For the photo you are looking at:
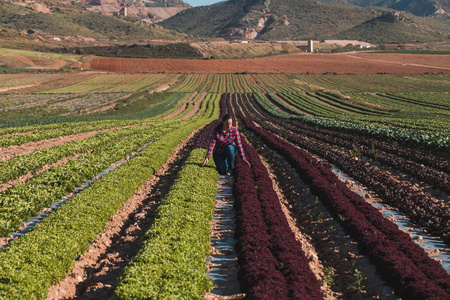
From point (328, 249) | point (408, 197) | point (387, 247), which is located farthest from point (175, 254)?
point (408, 197)

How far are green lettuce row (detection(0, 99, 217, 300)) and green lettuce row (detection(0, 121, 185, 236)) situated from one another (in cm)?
97

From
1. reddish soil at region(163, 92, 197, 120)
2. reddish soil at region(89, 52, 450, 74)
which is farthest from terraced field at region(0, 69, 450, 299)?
reddish soil at region(89, 52, 450, 74)

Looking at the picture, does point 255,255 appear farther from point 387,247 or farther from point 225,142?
point 225,142

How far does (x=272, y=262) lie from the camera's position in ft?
24.5

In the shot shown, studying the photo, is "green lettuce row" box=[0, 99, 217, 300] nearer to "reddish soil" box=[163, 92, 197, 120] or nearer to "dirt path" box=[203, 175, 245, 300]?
"dirt path" box=[203, 175, 245, 300]

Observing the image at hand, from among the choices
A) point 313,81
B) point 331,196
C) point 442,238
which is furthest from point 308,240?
point 313,81

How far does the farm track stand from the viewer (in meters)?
6.98

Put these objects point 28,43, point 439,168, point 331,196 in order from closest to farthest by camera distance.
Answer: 1. point 331,196
2. point 439,168
3. point 28,43

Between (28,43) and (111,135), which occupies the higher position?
(28,43)

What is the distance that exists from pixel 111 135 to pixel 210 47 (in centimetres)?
13673

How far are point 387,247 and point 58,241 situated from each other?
6.83m

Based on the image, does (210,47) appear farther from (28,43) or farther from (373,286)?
(373,286)

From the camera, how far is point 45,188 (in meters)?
11.8

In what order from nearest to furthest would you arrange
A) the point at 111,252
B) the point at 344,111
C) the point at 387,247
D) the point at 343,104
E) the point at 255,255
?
the point at 255,255
the point at 387,247
the point at 111,252
the point at 344,111
the point at 343,104
